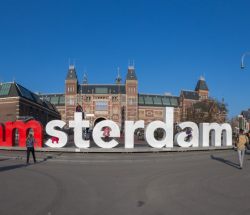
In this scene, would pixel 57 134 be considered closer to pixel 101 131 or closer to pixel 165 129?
pixel 101 131

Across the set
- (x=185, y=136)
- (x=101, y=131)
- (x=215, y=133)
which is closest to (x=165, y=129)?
(x=185, y=136)

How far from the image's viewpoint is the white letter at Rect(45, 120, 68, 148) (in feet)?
67.5

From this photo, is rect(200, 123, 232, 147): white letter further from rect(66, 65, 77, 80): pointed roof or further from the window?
rect(66, 65, 77, 80): pointed roof

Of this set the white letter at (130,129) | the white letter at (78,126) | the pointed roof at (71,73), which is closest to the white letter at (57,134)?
the white letter at (78,126)

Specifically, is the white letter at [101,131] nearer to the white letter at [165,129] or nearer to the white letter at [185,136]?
the white letter at [165,129]

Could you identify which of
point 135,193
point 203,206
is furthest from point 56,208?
point 203,206

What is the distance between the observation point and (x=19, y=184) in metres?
9.02

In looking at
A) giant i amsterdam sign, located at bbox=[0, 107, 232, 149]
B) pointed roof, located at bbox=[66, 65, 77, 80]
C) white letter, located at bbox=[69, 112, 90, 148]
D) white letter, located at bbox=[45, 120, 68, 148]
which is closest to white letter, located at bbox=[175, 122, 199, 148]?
giant i amsterdam sign, located at bbox=[0, 107, 232, 149]

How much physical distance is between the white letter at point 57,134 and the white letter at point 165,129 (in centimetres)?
499

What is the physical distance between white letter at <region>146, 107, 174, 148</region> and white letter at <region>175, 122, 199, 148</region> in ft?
2.39

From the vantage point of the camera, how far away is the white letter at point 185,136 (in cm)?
2173

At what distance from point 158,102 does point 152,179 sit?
98.8 meters

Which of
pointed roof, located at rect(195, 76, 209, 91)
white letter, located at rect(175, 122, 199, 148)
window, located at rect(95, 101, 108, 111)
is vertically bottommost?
white letter, located at rect(175, 122, 199, 148)

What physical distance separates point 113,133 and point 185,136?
4877 mm
